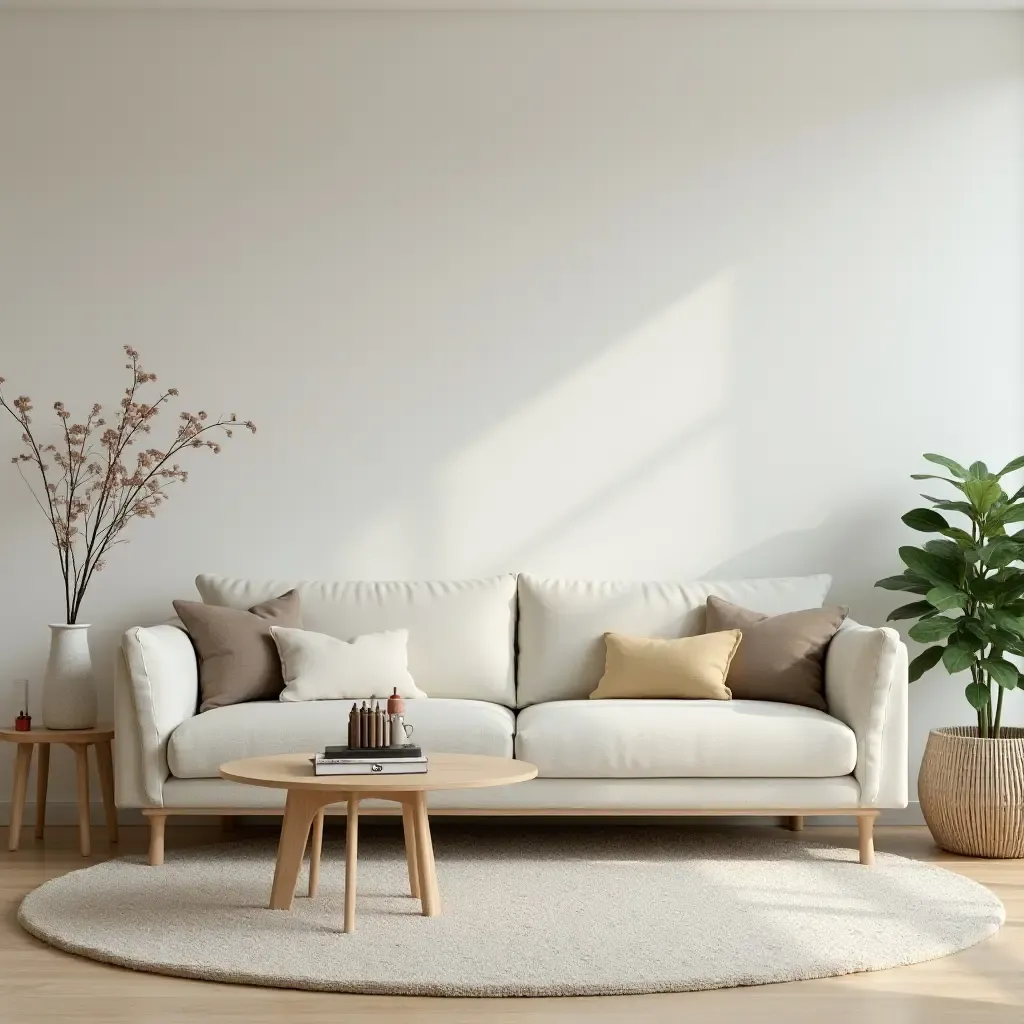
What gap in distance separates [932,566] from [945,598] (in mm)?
202

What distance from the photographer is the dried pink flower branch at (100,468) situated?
5078 mm

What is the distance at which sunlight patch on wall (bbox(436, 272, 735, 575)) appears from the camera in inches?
207

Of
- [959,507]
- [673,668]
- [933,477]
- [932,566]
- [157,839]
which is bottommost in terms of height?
[157,839]

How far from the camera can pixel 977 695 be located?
4609 mm

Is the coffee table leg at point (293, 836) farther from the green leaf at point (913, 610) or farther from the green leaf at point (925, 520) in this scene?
the green leaf at point (925, 520)

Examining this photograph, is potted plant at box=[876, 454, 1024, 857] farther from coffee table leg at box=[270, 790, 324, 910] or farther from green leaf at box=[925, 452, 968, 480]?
coffee table leg at box=[270, 790, 324, 910]

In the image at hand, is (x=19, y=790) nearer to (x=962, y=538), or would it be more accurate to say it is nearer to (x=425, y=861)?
(x=425, y=861)

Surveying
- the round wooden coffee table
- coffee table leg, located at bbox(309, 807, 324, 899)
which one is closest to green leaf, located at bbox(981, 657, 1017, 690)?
the round wooden coffee table

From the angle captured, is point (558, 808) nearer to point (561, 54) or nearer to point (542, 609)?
point (542, 609)

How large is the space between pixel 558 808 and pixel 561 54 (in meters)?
3.01

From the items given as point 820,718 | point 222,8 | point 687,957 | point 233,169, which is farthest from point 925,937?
point 222,8

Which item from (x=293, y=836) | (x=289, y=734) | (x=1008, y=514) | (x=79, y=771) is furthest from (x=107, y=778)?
(x=1008, y=514)

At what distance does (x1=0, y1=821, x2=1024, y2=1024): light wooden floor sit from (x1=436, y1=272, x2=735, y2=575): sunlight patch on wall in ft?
7.52

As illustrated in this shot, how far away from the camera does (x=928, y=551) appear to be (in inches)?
189
